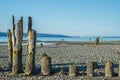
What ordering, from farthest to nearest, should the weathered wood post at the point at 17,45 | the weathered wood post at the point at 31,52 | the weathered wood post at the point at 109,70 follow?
the weathered wood post at the point at 31,52
the weathered wood post at the point at 17,45
the weathered wood post at the point at 109,70

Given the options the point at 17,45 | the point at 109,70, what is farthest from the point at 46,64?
the point at 109,70

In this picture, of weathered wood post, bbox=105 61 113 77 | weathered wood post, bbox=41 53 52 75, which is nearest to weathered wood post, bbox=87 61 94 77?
weathered wood post, bbox=105 61 113 77

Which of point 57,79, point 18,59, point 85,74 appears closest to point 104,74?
point 85,74

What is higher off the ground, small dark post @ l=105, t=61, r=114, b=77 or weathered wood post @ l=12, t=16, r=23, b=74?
weathered wood post @ l=12, t=16, r=23, b=74

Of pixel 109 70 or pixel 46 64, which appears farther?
pixel 46 64

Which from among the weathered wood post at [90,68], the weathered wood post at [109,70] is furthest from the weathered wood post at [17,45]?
the weathered wood post at [109,70]

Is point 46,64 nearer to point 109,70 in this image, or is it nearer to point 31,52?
point 31,52

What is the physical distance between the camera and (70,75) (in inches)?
803

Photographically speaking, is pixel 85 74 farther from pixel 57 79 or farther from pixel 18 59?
pixel 18 59

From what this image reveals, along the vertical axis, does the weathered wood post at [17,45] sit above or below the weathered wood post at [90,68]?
above

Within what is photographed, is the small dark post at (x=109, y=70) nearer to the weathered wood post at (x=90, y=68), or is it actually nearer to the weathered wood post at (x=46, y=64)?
the weathered wood post at (x=90, y=68)

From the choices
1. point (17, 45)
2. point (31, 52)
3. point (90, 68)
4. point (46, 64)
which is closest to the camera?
point (90, 68)

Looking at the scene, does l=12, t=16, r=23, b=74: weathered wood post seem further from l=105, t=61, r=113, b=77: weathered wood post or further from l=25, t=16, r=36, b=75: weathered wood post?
l=105, t=61, r=113, b=77: weathered wood post

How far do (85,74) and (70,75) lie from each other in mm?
1228
